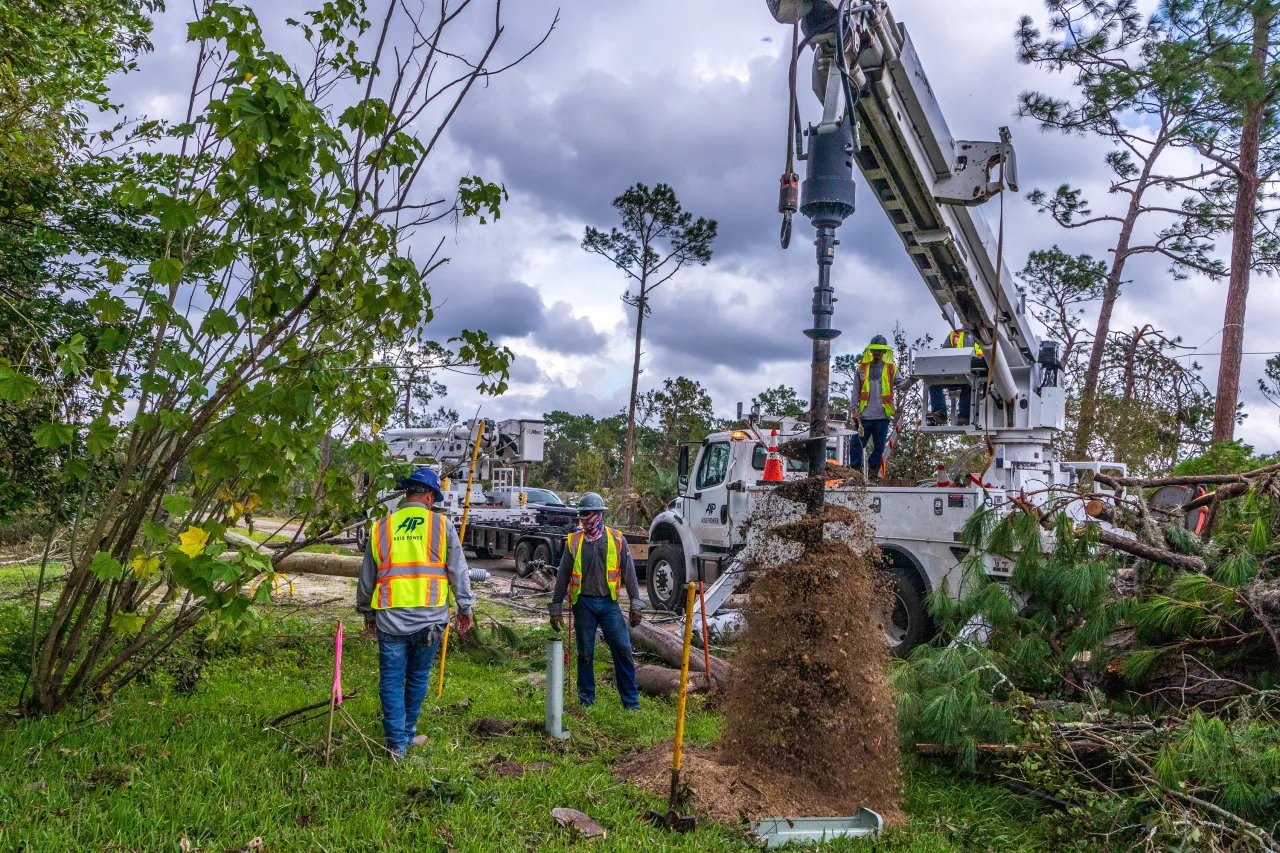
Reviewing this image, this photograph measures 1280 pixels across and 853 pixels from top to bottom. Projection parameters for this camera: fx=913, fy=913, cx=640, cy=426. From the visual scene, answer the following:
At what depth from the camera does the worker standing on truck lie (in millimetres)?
10523

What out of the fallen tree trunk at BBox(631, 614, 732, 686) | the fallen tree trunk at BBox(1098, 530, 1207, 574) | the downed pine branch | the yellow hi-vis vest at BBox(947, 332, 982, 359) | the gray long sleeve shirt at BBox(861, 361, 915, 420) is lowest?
the fallen tree trunk at BBox(631, 614, 732, 686)

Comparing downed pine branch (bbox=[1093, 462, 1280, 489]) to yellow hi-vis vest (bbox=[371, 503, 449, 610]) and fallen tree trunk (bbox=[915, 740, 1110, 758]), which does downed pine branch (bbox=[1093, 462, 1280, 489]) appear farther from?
yellow hi-vis vest (bbox=[371, 503, 449, 610])

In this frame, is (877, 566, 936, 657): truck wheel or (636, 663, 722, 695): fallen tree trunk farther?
(877, 566, 936, 657): truck wheel

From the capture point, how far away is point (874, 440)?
10.4m

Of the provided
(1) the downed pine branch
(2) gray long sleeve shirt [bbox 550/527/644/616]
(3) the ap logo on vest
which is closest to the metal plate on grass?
(3) the ap logo on vest

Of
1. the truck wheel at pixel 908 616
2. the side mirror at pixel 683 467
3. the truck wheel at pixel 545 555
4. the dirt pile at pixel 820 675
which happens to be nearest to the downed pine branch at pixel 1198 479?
the truck wheel at pixel 908 616

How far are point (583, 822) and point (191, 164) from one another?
429 cm

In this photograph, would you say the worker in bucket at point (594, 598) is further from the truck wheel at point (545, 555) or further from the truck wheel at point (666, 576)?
the truck wheel at point (545, 555)

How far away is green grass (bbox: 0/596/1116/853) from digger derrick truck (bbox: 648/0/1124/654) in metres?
1.62

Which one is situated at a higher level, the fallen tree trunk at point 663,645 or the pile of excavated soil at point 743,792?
the fallen tree trunk at point 663,645


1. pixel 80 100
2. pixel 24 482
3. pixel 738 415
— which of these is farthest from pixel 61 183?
pixel 738 415

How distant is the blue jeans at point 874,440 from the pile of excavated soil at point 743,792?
587 cm

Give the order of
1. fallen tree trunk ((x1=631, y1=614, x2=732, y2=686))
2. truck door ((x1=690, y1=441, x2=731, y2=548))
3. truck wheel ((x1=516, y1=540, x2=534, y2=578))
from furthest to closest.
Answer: truck wheel ((x1=516, y1=540, x2=534, y2=578)) < truck door ((x1=690, y1=441, x2=731, y2=548)) < fallen tree trunk ((x1=631, y1=614, x2=732, y2=686))

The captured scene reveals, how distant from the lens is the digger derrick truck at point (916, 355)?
5371mm
